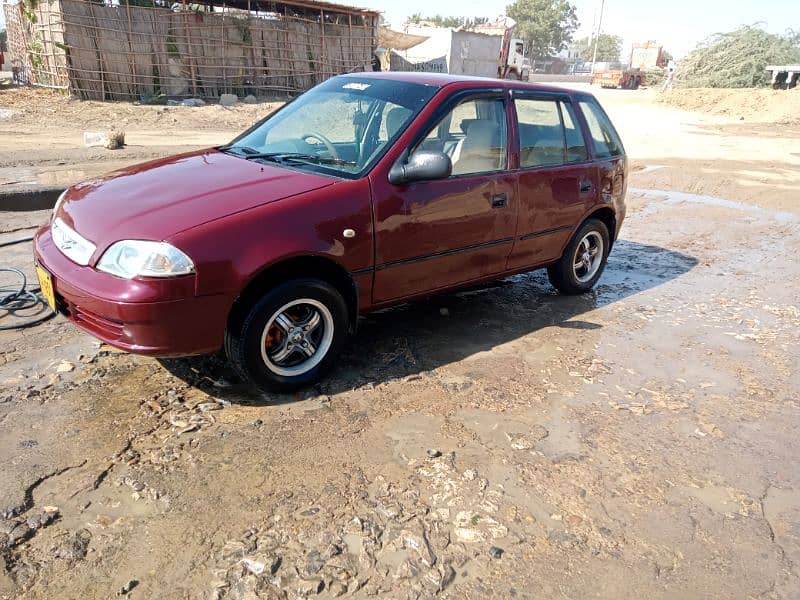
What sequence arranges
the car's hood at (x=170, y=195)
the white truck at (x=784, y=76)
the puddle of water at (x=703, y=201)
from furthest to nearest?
the white truck at (x=784, y=76) → the puddle of water at (x=703, y=201) → the car's hood at (x=170, y=195)

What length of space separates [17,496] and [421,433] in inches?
74.3

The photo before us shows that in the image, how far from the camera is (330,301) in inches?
142

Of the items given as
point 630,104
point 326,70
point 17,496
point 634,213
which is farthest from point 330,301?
point 630,104

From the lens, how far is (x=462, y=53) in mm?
34219

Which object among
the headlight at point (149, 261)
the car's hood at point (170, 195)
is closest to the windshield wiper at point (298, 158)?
the car's hood at point (170, 195)

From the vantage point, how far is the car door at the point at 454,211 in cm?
383

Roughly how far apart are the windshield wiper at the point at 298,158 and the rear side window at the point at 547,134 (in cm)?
146

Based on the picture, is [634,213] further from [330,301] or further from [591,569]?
[591,569]

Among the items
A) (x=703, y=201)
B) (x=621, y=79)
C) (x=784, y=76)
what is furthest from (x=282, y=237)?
A: (x=621, y=79)

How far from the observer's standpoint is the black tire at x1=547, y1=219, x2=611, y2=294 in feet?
17.7

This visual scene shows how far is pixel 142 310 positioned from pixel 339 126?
197cm

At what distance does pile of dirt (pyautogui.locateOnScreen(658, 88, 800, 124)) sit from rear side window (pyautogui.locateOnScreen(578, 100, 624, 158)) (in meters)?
22.1

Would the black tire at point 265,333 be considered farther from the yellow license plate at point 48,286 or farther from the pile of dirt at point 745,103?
the pile of dirt at point 745,103

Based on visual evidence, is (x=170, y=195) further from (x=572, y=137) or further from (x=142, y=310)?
(x=572, y=137)
